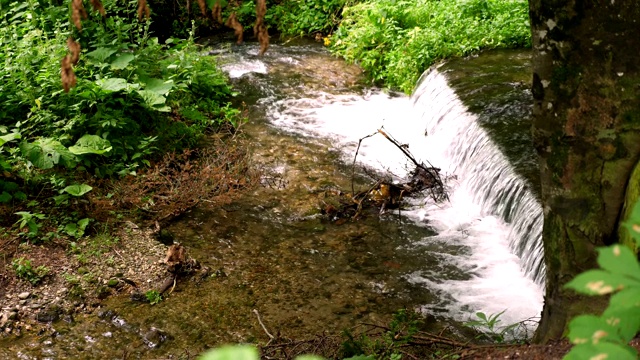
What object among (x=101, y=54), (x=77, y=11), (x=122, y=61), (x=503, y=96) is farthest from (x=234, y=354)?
(x=503, y=96)

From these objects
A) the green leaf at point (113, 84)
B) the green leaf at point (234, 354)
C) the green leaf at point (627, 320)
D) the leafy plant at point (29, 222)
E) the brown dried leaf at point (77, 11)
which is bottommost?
the leafy plant at point (29, 222)

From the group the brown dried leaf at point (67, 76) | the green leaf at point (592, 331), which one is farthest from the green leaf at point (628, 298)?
the brown dried leaf at point (67, 76)

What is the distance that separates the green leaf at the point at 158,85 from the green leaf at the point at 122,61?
28 centimetres

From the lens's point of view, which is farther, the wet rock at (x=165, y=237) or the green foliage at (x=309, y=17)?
the green foliage at (x=309, y=17)

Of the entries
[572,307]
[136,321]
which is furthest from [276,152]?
[572,307]

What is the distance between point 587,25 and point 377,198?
13.2 feet

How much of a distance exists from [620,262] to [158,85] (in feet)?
20.4

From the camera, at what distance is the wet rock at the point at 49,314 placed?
4.73m

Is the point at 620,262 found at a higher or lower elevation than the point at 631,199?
higher

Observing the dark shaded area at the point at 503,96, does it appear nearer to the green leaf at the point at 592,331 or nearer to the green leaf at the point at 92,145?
the green leaf at the point at 92,145

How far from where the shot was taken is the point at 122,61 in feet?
22.2

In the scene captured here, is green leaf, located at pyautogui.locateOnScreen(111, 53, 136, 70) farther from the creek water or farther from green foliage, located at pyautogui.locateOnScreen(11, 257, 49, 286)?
green foliage, located at pyautogui.locateOnScreen(11, 257, 49, 286)

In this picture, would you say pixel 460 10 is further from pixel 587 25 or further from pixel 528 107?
pixel 587 25

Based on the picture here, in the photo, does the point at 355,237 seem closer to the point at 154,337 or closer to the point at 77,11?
the point at 154,337
